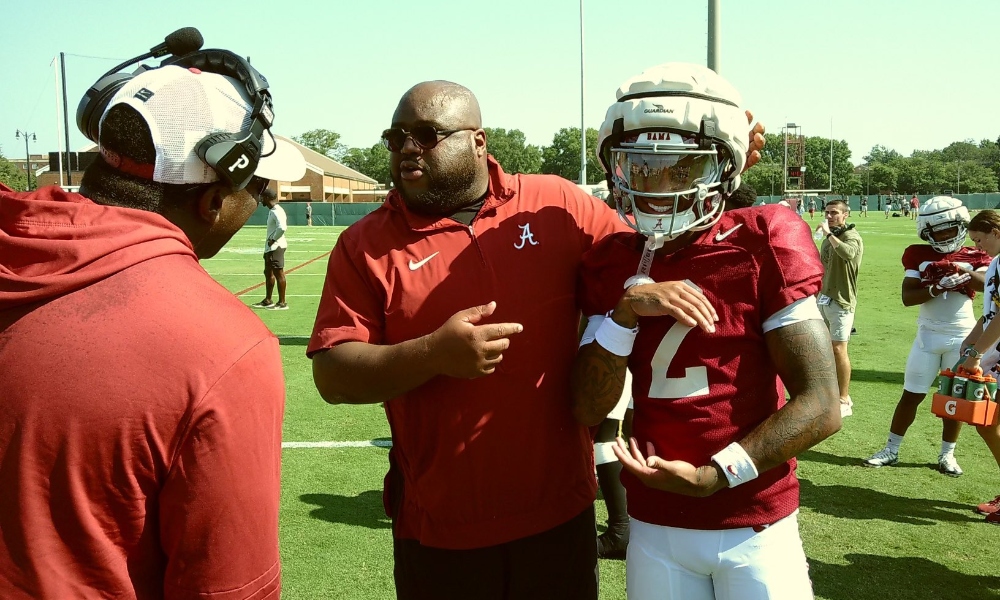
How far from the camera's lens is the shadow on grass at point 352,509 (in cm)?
521

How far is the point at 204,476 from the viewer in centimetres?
139

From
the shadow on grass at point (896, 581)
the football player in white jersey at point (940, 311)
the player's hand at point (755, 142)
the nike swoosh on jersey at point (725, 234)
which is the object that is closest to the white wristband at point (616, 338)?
the nike swoosh on jersey at point (725, 234)

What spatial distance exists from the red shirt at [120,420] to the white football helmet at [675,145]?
1.40m

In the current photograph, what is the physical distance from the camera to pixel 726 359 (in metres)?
2.42

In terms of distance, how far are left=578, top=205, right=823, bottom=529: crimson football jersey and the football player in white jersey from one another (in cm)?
446

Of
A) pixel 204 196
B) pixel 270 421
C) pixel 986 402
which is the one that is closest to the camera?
pixel 270 421

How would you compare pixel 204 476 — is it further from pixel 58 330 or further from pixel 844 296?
pixel 844 296

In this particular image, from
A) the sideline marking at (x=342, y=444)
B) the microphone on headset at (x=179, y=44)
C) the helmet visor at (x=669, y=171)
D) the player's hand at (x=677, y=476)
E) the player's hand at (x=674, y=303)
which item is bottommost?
the sideline marking at (x=342, y=444)

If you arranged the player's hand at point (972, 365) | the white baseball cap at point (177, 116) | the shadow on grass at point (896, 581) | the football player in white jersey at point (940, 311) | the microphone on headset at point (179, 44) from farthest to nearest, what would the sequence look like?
1. the football player in white jersey at point (940, 311)
2. the player's hand at point (972, 365)
3. the shadow on grass at point (896, 581)
4. the microphone on headset at point (179, 44)
5. the white baseball cap at point (177, 116)

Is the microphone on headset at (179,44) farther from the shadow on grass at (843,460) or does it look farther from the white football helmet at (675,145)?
the shadow on grass at (843,460)

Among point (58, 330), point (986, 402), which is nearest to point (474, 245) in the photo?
point (58, 330)

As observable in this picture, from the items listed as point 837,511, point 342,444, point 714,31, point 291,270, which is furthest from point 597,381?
point 291,270

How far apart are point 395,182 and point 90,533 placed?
5.69 ft

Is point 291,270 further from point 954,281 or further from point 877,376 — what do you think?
point 954,281
